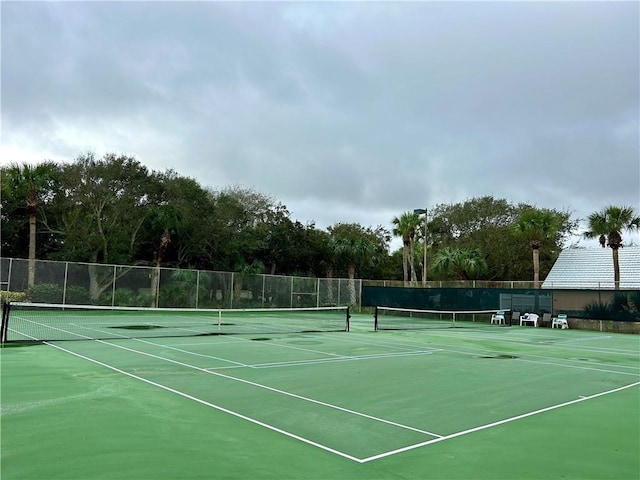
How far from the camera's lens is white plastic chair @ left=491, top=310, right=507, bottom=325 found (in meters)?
29.2

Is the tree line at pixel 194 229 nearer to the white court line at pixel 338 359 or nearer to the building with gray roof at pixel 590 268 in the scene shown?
the building with gray roof at pixel 590 268

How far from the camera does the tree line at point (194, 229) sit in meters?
33.4

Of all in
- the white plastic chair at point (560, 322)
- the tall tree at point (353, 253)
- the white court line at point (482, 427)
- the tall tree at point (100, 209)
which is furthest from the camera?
the tall tree at point (353, 253)

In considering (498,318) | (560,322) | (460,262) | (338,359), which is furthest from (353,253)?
(338,359)

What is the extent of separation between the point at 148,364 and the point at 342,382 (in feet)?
12.5

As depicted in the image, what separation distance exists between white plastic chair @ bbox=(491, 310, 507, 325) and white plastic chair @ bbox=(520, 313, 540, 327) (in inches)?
36.3

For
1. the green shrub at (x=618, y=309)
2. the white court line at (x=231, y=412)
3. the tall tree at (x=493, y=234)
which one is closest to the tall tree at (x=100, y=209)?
the white court line at (x=231, y=412)

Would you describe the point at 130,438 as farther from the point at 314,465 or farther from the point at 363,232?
the point at 363,232

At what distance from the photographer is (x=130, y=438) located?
525cm

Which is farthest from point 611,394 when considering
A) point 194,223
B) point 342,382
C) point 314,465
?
point 194,223

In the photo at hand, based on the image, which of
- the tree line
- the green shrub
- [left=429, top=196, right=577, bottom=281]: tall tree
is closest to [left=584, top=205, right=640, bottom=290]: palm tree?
the tree line

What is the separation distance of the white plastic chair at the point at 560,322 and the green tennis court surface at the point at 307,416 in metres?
16.1

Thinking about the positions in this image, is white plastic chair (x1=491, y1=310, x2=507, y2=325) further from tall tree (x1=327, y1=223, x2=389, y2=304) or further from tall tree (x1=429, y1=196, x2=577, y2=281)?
tall tree (x1=429, y1=196, x2=577, y2=281)

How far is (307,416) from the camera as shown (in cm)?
647
